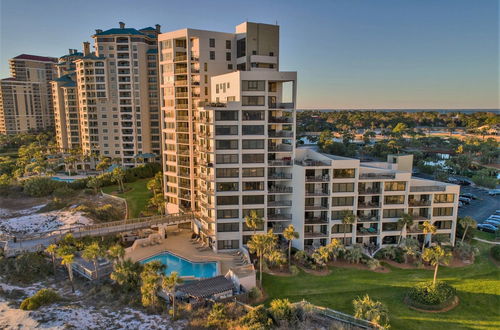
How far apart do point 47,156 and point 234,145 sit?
297ft

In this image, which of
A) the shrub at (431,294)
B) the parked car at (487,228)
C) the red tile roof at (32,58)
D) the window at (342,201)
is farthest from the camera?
the red tile roof at (32,58)

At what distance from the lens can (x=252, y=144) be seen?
50188 millimetres

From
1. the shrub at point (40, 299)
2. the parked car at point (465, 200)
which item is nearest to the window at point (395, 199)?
the parked car at point (465, 200)

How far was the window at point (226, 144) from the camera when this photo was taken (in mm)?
49625

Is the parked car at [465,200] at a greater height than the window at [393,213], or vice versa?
the window at [393,213]

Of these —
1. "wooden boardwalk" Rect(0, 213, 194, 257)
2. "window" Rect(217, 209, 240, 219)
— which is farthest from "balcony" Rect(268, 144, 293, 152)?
"wooden boardwalk" Rect(0, 213, 194, 257)

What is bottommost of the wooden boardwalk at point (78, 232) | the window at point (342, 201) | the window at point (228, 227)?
the wooden boardwalk at point (78, 232)

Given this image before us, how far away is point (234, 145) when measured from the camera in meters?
49.9

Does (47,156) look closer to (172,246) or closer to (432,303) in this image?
(172,246)

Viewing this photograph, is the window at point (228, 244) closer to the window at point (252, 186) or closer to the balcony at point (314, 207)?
the window at point (252, 186)

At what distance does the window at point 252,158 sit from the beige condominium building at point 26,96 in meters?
178

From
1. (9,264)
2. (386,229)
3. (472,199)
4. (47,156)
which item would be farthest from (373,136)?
(9,264)

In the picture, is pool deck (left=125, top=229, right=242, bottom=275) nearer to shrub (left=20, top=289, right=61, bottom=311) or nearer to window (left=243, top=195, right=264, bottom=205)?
window (left=243, top=195, right=264, bottom=205)

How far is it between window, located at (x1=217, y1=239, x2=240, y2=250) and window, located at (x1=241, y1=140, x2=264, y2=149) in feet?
48.4
